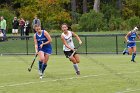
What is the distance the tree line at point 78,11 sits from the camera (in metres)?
53.0

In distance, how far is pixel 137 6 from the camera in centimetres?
6850

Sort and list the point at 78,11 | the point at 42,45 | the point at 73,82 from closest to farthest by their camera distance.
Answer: the point at 73,82
the point at 42,45
the point at 78,11

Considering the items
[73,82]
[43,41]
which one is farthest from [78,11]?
[73,82]

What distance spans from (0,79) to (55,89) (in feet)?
12.8

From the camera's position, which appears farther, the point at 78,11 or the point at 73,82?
the point at 78,11

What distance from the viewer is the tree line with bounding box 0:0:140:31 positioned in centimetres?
5297

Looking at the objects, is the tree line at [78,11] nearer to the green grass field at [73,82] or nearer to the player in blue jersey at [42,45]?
the green grass field at [73,82]

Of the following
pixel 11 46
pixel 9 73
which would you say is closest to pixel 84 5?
pixel 11 46

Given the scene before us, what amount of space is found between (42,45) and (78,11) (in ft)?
164

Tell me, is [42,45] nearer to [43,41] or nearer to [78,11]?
[43,41]

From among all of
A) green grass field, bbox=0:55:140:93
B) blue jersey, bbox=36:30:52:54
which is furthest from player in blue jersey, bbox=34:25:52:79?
green grass field, bbox=0:55:140:93

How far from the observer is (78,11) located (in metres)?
69.2

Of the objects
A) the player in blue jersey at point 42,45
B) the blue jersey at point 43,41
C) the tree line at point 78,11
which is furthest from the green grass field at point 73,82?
the tree line at point 78,11

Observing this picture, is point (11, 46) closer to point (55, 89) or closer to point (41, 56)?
point (41, 56)
